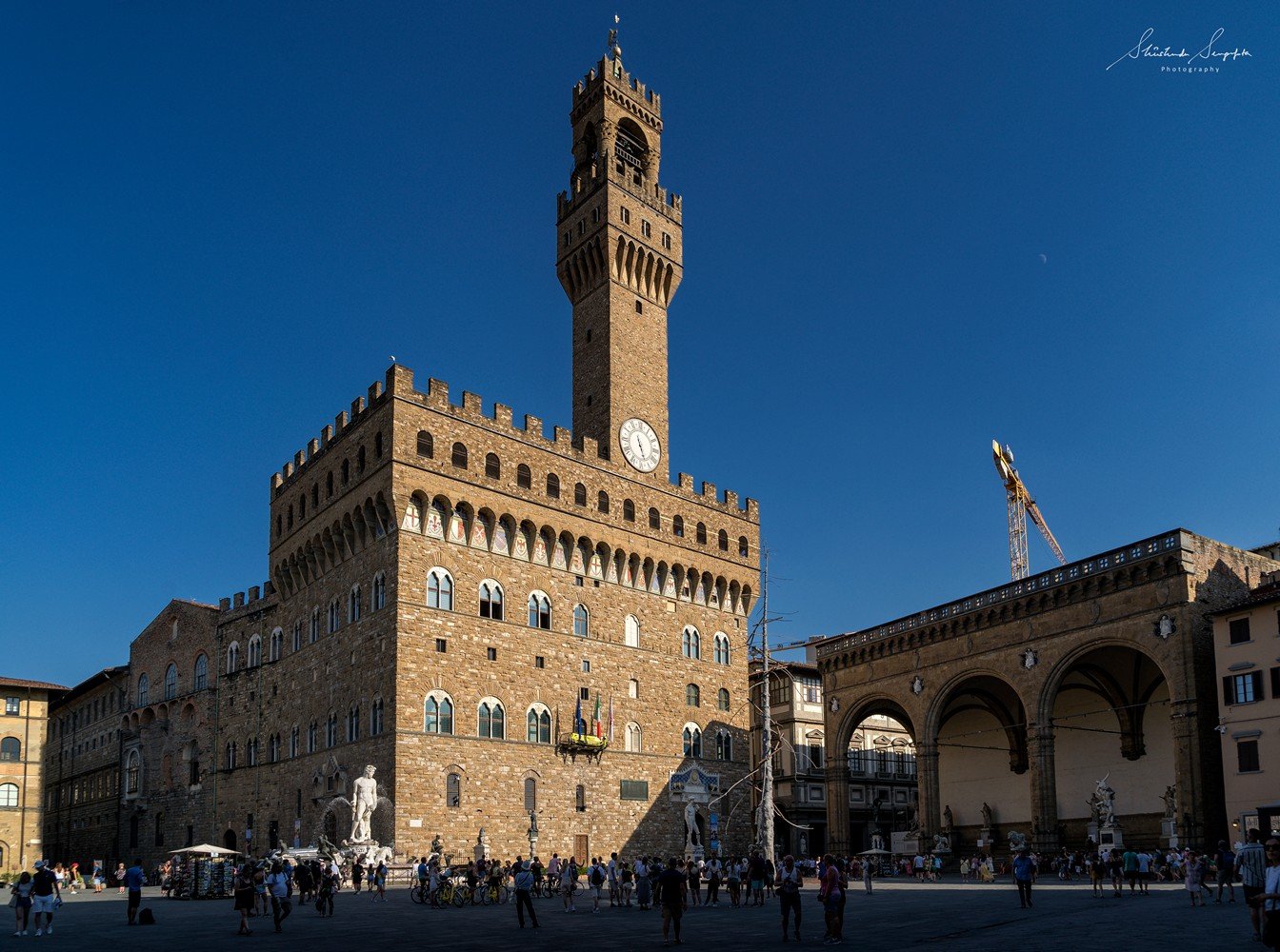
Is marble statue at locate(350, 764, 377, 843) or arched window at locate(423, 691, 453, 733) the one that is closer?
marble statue at locate(350, 764, 377, 843)

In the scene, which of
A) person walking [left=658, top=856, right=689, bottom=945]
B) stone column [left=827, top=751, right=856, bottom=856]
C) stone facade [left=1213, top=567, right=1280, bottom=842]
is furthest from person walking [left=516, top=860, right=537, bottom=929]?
stone column [left=827, top=751, right=856, bottom=856]

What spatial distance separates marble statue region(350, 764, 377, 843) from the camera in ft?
125

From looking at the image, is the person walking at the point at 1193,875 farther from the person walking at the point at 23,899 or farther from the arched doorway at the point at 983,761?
the arched doorway at the point at 983,761

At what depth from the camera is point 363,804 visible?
38438 mm

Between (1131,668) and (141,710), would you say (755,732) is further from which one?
(141,710)

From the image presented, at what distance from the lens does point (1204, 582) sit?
132 ft

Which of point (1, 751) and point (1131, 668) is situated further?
point (1, 751)

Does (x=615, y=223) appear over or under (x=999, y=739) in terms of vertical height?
over

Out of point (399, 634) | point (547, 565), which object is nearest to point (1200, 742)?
point (547, 565)

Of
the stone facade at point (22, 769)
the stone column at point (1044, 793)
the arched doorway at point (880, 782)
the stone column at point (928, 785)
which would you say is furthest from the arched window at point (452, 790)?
the stone facade at point (22, 769)

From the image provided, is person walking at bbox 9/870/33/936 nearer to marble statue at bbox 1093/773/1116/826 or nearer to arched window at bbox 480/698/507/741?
arched window at bbox 480/698/507/741

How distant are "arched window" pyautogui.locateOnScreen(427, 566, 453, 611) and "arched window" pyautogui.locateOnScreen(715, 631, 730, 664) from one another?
50.2ft

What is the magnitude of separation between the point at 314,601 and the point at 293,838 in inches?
372

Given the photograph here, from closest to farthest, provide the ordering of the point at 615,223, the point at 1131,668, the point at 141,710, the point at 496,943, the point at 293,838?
1. the point at 496,943
2. the point at 293,838
3. the point at 1131,668
4. the point at 615,223
5. the point at 141,710
